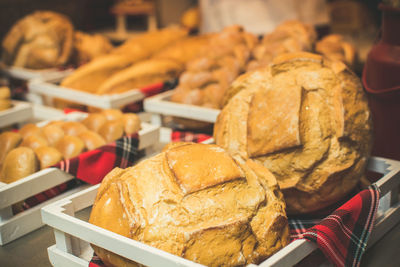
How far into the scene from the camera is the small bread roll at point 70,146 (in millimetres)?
1369

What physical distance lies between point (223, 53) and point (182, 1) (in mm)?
2225

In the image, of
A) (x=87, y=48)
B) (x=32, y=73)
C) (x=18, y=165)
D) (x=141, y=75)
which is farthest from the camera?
(x=87, y=48)

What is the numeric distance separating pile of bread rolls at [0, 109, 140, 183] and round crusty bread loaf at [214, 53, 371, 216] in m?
0.44

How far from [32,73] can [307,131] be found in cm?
166

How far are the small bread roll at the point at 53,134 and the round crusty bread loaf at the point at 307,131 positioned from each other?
0.56m

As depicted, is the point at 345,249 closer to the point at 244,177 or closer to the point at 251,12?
the point at 244,177

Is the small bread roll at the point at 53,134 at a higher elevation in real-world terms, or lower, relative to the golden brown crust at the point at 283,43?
lower

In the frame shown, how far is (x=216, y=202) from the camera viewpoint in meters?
0.91

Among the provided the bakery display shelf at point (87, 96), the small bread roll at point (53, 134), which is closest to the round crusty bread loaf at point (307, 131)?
the small bread roll at point (53, 134)

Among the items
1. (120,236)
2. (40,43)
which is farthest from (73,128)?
(40,43)

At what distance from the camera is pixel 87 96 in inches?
74.4

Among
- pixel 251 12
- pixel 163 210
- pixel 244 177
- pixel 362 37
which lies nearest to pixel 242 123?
pixel 244 177

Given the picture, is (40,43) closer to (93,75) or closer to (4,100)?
(93,75)

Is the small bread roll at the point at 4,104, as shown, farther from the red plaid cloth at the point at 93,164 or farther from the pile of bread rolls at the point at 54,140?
the red plaid cloth at the point at 93,164
